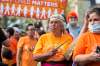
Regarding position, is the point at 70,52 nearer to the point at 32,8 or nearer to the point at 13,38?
the point at 13,38

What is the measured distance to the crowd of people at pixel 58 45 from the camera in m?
4.82

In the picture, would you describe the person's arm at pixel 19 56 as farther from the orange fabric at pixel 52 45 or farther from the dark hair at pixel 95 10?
the dark hair at pixel 95 10

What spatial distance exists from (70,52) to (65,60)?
47cm

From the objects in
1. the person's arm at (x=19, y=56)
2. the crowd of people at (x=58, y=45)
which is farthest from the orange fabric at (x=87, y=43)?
the person's arm at (x=19, y=56)

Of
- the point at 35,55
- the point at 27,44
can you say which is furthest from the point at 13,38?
the point at 35,55

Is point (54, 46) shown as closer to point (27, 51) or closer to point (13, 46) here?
point (27, 51)

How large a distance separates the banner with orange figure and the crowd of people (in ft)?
14.4

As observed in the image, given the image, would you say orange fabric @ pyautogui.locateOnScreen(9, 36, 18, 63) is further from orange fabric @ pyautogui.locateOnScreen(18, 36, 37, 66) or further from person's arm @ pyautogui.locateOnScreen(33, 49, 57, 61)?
person's arm @ pyautogui.locateOnScreen(33, 49, 57, 61)

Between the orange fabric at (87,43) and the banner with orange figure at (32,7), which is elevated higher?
the orange fabric at (87,43)

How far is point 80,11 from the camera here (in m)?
15.7

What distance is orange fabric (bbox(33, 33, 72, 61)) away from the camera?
6375 mm

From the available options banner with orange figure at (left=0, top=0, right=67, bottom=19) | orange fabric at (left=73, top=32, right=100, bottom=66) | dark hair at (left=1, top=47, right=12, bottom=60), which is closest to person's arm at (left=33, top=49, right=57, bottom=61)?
orange fabric at (left=73, top=32, right=100, bottom=66)

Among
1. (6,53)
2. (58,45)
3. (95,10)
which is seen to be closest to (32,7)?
(6,53)

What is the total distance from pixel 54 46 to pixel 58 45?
67mm
